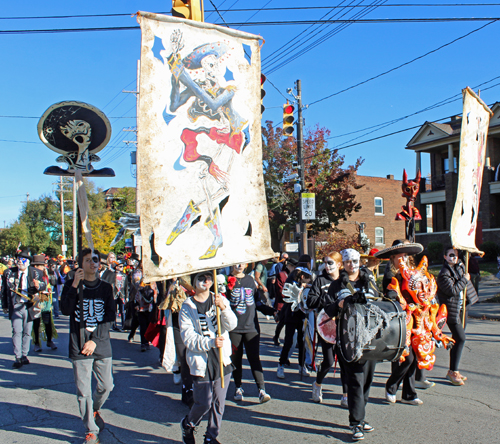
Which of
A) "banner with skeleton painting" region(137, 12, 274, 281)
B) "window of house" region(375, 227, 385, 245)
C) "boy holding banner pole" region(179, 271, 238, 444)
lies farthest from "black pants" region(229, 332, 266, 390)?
"window of house" region(375, 227, 385, 245)

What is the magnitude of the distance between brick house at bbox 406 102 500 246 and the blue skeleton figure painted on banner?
82.1ft

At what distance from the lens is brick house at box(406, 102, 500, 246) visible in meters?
26.0

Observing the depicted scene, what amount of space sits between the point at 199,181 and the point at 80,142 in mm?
1884

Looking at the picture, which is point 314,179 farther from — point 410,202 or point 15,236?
point 15,236

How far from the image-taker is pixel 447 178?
93.7 ft

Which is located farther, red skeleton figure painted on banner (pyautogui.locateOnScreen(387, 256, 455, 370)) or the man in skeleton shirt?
red skeleton figure painted on banner (pyautogui.locateOnScreen(387, 256, 455, 370))

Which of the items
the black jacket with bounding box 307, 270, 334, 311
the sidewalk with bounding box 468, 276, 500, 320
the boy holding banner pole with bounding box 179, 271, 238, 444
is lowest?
the sidewalk with bounding box 468, 276, 500, 320

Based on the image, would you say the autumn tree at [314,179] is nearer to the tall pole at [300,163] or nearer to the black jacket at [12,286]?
the tall pole at [300,163]

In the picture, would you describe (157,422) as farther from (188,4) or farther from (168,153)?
(188,4)

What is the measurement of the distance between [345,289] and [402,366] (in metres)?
1.21

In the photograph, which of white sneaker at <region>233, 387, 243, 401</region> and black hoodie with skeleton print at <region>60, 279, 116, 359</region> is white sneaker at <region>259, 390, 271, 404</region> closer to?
white sneaker at <region>233, 387, 243, 401</region>

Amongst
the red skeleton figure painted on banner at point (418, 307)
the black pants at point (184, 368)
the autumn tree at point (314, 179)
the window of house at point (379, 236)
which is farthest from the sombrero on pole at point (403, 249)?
the window of house at point (379, 236)

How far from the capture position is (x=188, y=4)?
4340 mm

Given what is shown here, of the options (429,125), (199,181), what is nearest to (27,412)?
(199,181)
